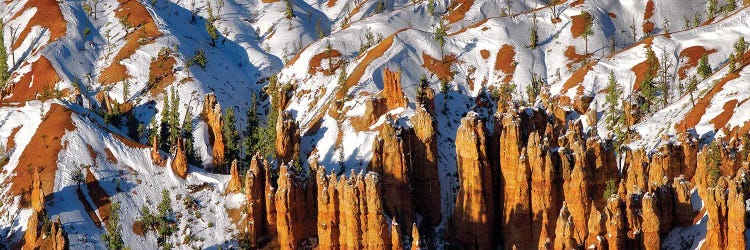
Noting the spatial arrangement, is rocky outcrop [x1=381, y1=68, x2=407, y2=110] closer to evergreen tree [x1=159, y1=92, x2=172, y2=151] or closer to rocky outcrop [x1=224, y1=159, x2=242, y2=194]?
rocky outcrop [x1=224, y1=159, x2=242, y2=194]

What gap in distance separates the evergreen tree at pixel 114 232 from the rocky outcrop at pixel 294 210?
1925 cm

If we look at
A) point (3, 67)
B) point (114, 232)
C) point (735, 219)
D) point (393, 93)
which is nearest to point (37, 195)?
point (114, 232)

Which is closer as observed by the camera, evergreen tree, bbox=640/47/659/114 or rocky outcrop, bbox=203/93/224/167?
rocky outcrop, bbox=203/93/224/167

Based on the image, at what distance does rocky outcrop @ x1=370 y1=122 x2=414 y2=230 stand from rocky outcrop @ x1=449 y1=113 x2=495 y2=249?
20.9ft

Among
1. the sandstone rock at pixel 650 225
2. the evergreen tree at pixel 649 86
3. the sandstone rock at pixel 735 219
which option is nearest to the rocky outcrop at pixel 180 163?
the sandstone rock at pixel 650 225

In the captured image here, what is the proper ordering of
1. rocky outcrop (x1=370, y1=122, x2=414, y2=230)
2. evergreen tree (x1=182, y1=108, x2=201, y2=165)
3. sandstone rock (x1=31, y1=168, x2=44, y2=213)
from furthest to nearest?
1. evergreen tree (x1=182, y1=108, x2=201, y2=165)
2. rocky outcrop (x1=370, y1=122, x2=414, y2=230)
3. sandstone rock (x1=31, y1=168, x2=44, y2=213)

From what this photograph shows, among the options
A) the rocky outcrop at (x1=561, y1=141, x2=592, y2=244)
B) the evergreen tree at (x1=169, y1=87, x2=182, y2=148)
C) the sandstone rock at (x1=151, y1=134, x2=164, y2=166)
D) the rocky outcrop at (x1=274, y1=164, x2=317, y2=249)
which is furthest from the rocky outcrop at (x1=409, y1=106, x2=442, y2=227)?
the evergreen tree at (x1=169, y1=87, x2=182, y2=148)

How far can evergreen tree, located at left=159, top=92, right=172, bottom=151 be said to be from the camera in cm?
15038

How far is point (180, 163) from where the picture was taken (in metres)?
134

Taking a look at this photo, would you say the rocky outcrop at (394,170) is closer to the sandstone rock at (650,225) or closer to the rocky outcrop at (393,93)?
the rocky outcrop at (393,93)

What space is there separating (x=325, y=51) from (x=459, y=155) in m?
75.6

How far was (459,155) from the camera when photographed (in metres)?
125

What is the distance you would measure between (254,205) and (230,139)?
95.3 ft

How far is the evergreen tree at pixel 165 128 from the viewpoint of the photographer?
150 m
